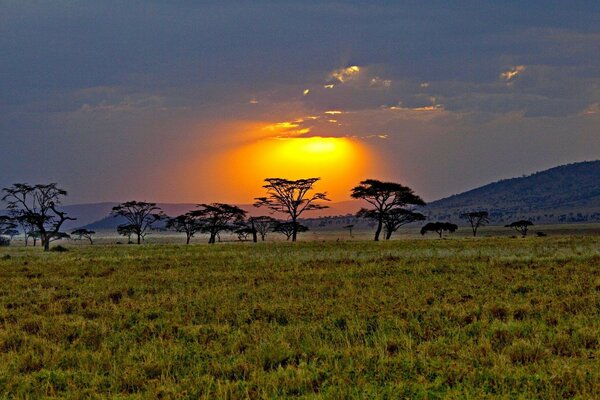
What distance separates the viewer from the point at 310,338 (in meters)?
9.30

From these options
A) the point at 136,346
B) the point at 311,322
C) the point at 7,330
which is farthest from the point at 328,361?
the point at 7,330

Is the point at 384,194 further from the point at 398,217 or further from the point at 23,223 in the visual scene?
the point at 23,223

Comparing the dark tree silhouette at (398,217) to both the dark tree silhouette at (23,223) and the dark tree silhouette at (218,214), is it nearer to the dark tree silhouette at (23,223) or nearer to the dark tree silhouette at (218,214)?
the dark tree silhouette at (218,214)

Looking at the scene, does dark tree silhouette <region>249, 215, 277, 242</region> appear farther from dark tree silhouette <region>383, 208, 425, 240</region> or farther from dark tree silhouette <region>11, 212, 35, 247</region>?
dark tree silhouette <region>11, 212, 35, 247</region>

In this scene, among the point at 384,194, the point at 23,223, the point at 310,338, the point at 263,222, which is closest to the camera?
the point at 310,338

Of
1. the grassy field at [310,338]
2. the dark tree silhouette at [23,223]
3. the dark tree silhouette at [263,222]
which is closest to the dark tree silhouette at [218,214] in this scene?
the dark tree silhouette at [263,222]

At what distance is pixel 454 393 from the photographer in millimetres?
6344

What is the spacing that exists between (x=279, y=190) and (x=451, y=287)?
7350 centimetres

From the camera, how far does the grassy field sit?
22.6ft

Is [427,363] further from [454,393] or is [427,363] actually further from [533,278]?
[533,278]

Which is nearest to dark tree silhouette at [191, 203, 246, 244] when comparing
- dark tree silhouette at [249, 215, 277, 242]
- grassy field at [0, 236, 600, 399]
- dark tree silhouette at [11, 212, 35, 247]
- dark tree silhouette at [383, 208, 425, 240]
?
dark tree silhouette at [249, 215, 277, 242]

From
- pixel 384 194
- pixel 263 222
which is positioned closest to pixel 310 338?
pixel 384 194

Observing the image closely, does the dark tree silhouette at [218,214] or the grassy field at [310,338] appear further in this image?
the dark tree silhouette at [218,214]

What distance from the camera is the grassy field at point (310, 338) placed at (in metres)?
6.90
